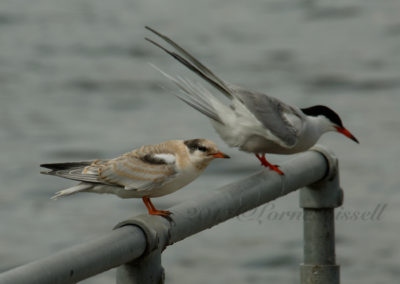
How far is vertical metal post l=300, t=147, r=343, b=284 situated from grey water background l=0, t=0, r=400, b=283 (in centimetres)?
462

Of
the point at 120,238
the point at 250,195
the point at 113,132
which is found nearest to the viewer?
the point at 120,238

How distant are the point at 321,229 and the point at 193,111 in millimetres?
10260

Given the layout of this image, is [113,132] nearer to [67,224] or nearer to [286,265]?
[67,224]

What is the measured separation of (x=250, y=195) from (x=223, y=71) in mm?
12031

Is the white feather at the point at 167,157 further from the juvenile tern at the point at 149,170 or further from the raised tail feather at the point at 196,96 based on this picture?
the raised tail feather at the point at 196,96

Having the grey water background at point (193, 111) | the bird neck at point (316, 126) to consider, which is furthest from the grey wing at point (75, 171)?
the grey water background at point (193, 111)

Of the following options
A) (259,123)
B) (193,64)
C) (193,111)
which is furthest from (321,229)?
(193,111)

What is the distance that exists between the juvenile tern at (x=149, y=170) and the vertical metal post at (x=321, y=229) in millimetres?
491

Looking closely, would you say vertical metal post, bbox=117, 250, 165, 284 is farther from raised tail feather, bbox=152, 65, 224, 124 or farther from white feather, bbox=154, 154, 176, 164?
raised tail feather, bbox=152, 65, 224, 124

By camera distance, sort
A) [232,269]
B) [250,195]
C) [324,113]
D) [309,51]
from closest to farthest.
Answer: [250,195] < [324,113] < [232,269] < [309,51]

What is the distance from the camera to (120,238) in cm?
288

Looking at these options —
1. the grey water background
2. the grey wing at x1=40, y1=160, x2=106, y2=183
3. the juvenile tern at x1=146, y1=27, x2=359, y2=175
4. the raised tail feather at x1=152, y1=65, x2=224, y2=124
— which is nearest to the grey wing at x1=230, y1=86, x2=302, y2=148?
the juvenile tern at x1=146, y1=27, x2=359, y2=175

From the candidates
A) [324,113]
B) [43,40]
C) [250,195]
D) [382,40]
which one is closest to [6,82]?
[43,40]

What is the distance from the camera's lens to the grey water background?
37.3ft
